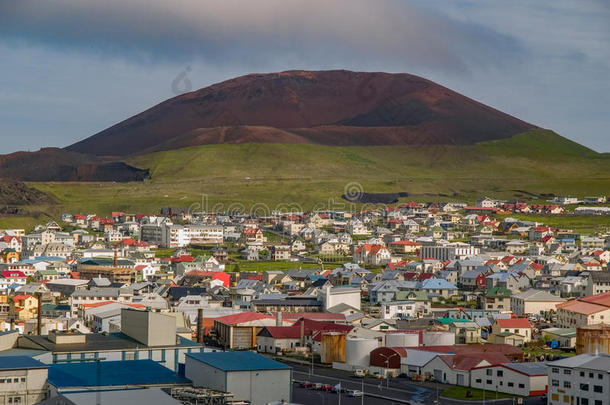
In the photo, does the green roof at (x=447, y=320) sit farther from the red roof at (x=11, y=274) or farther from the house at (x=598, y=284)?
the red roof at (x=11, y=274)

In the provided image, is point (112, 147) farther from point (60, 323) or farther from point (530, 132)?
point (60, 323)

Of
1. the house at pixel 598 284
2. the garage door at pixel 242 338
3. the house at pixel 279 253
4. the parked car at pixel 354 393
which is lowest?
the parked car at pixel 354 393

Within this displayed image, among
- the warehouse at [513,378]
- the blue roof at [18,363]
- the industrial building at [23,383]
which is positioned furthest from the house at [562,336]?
the industrial building at [23,383]

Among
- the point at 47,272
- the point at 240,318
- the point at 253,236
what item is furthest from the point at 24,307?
the point at 253,236

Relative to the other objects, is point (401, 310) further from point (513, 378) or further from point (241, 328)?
point (513, 378)

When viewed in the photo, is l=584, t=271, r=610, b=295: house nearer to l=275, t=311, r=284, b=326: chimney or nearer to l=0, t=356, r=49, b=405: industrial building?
l=275, t=311, r=284, b=326: chimney

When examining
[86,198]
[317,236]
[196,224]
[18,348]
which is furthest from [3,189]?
[18,348]

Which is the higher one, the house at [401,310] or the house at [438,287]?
the house at [438,287]

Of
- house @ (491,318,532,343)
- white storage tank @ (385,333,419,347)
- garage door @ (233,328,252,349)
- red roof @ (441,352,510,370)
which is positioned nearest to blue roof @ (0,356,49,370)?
red roof @ (441,352,510,370)
